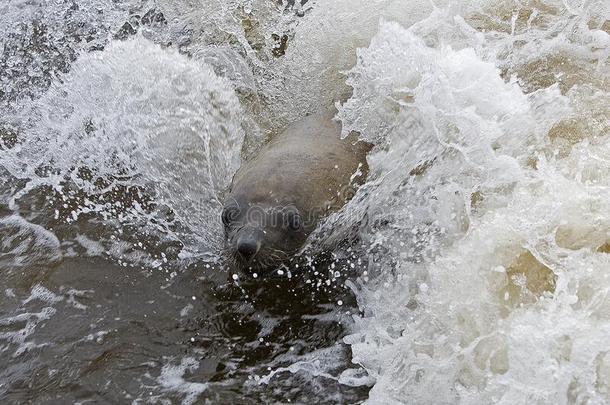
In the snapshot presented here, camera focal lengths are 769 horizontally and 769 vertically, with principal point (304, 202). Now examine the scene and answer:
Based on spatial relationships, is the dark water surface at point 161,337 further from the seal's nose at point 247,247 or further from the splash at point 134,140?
the splash at point 134,140

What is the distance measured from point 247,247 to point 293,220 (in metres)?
0.36

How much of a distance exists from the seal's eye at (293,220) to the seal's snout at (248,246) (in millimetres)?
265

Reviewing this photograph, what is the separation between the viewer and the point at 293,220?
4348 millimetres

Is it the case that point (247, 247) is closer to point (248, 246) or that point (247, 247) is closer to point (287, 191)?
point (248, 246)

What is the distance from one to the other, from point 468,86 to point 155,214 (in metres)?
2.05

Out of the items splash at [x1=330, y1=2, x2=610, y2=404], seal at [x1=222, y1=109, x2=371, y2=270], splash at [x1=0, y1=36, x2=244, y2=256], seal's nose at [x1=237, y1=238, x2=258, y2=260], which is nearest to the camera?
splash at [x1=330, y1=2, x2=610, y2=404]

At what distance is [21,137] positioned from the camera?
214 inches

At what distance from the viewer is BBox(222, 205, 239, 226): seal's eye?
4387 millimetres

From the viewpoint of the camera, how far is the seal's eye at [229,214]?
173 inches

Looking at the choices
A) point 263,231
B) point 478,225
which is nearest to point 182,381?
point 263,231

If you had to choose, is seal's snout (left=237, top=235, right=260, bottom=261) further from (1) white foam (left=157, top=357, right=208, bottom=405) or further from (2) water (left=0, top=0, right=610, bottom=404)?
(1) white foam (left=157, top=357, right=208, bottom=405)

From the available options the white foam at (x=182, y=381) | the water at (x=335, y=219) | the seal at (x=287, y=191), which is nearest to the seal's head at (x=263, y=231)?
the seal at (x=287, y=191)

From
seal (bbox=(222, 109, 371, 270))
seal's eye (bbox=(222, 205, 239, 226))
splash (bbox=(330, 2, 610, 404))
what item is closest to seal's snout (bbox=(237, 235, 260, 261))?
seal (bbox=(222, 109, 371, 270))

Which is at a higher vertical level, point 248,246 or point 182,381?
point 248,246
